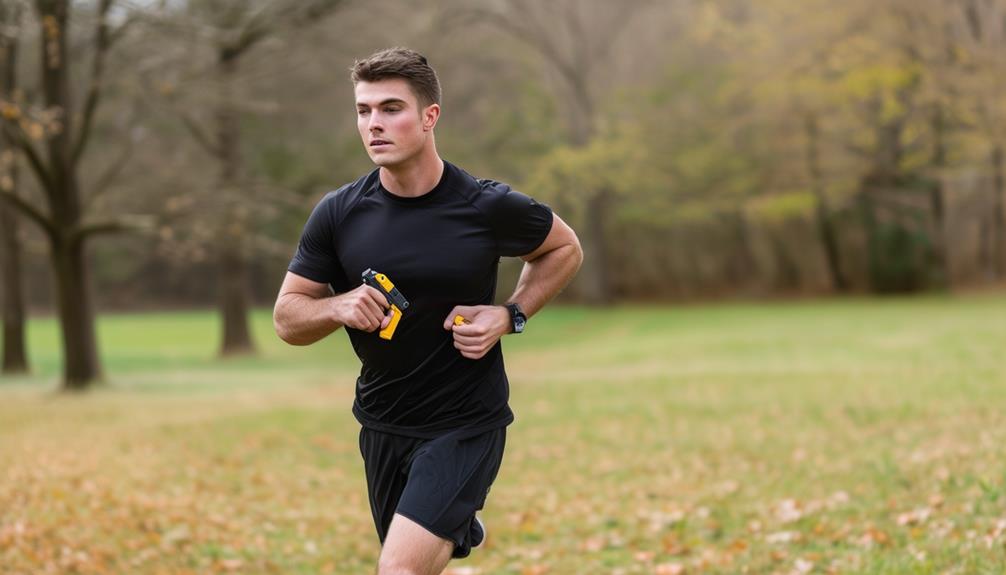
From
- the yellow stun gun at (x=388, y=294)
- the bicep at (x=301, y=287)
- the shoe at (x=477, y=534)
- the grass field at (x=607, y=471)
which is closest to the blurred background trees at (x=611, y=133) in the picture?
the grass field at (x=607, y=471)

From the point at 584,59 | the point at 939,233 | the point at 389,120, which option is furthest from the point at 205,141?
the point at 389,120

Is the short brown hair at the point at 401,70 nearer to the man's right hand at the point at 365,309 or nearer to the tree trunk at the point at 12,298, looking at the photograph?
the man's right hand at the point at 365,309

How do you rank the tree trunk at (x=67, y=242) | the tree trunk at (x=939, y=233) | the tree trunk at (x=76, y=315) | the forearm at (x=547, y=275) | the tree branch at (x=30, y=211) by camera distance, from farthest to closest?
the tree trunk at (x=939, y=233), the tree trunk at (x=76, y=315), the tree trunk at (x=67, y=242), the tree branch at (x=30, y=211), the forearm at (x=547, y=275)

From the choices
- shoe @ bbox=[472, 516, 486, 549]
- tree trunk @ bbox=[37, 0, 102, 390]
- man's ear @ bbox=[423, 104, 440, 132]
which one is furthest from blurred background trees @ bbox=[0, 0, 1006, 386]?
Result: man's ear @ bbox=[423, 104, 440, 132]

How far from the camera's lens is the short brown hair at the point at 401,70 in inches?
149

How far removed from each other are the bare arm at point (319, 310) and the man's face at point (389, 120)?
0.47 meters

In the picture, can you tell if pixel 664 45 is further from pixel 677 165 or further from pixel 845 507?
pixel 845 507

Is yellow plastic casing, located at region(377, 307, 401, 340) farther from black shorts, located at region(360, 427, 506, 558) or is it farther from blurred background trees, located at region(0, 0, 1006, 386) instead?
blurred background trees, located at region(0, 0, 1006, 386)

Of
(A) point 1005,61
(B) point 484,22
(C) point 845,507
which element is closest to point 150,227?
(C) point 845,507

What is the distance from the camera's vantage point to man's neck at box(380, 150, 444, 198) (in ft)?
12.9

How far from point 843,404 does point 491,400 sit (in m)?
10.8

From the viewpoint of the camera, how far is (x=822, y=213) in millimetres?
42500

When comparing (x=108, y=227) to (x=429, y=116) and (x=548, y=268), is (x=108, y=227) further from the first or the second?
(x=429, y=116)

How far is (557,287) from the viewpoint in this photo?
14.3ft
